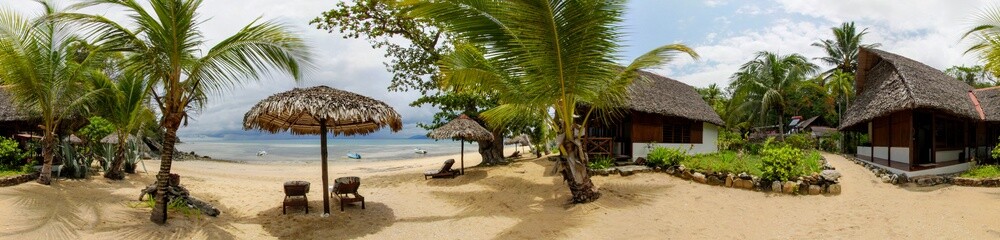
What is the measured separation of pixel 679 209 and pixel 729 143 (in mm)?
11765

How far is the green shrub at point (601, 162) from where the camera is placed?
1200 cm

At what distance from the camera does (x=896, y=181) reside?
10.5 meters

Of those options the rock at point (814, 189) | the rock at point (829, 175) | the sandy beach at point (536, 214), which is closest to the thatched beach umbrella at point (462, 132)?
the sandy beach at point (536, 214)

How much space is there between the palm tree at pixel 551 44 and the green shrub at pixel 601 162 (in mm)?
3631

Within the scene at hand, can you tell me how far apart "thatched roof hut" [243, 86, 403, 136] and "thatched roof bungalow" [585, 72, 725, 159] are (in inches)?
254

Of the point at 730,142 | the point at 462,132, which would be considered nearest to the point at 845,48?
the point at 730,142

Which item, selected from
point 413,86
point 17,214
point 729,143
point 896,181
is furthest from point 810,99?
point 17,214

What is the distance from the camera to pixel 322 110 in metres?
7.27

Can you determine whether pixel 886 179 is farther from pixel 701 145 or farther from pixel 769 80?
pixel 769 80

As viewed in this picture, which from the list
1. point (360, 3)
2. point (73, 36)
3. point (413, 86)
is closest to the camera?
point (73, 36)

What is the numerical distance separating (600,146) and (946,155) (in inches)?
381

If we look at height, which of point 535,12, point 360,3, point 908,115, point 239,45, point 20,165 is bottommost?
point 20,165

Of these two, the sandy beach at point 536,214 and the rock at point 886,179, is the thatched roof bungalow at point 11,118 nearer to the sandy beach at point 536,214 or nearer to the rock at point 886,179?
the sandy beach at point 536,214

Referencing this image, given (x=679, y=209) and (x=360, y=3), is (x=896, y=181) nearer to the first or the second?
(x=679, y=209)
